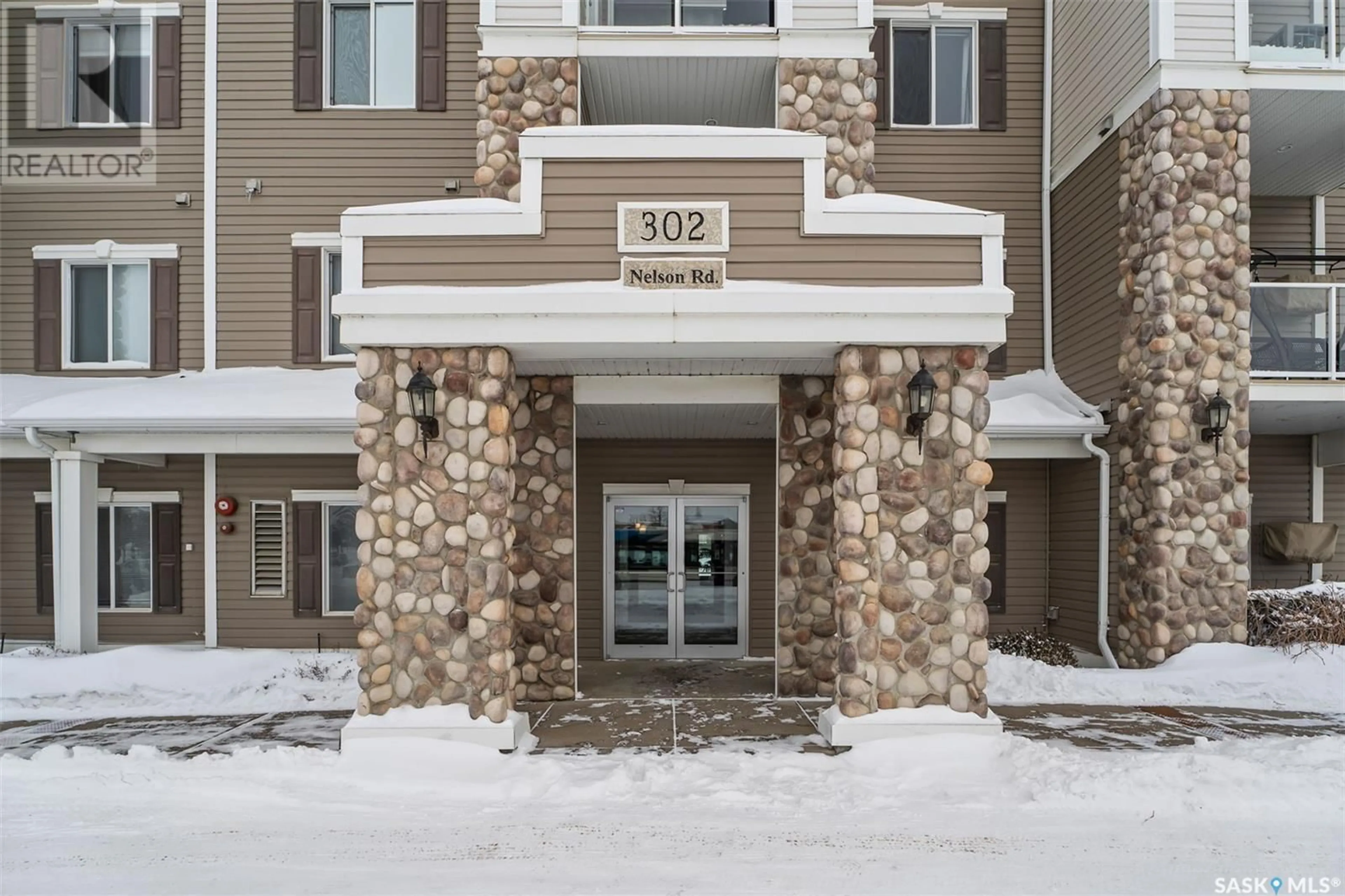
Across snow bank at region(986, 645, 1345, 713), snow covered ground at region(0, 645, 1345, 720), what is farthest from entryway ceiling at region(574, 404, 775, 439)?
snow bank at region(986, 645, 1345, 713)

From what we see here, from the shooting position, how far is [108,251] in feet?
37.2

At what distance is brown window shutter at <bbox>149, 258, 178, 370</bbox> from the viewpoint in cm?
1130

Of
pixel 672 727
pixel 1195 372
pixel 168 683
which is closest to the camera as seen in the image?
pixel 672 727

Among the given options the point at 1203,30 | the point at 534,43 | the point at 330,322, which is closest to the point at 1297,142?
the point at 1203,30

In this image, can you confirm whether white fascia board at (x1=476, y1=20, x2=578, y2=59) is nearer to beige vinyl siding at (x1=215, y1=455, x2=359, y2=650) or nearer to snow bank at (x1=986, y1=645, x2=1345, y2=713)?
beige vinyl siding at (x1=215, y1=455, x2=359, y2=650)

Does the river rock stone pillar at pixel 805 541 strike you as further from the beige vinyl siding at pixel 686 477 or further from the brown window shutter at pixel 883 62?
the brown window shutter at pixel 883 62

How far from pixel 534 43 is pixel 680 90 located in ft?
6.09

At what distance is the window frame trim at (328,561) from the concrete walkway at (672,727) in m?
3.17

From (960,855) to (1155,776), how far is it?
1784 mm

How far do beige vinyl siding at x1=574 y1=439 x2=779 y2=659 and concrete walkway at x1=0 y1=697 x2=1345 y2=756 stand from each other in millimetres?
2870

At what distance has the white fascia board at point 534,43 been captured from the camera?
31.6 feet

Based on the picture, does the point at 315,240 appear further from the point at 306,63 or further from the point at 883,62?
the point at 883,62

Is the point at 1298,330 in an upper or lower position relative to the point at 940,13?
lower

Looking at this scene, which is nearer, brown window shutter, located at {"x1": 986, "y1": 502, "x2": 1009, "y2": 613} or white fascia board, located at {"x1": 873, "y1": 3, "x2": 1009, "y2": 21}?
brown window shutter, located at {"x1": 986, "y1": 502, "x2": 1009, "y2": 613}
